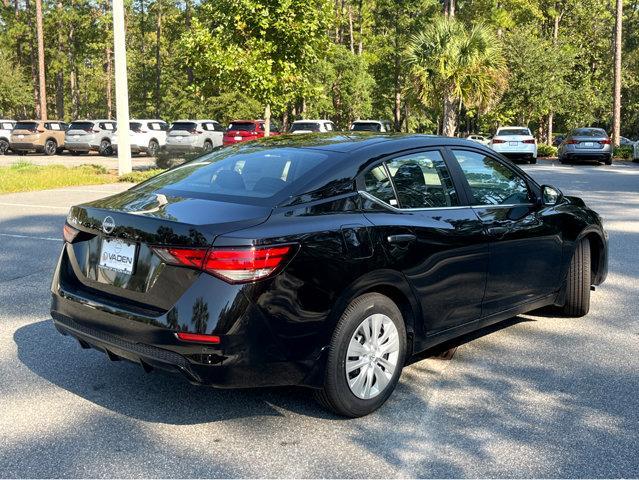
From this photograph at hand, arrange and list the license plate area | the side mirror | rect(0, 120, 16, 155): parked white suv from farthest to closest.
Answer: rect(0, 120, 16, 155): parked white suv < the side mirror < the license plate area

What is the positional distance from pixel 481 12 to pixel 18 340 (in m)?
47.2

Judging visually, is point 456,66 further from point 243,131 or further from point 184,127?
point 184,127

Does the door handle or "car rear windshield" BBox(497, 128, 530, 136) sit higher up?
"car rear windshield" BBox(497, 128, 530, 136)

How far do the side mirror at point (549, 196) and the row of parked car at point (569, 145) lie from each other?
66.0 feet

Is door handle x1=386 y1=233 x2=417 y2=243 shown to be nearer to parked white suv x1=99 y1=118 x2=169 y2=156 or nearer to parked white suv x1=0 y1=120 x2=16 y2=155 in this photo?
parked white suv x1=99 y1=118 x2=169 y2=156

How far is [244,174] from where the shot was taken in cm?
418

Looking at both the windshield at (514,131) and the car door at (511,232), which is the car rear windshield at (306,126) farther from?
the car door at (511,232)

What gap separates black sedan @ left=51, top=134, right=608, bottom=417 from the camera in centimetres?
337

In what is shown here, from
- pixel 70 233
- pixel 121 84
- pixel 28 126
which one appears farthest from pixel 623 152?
pixel 70 233

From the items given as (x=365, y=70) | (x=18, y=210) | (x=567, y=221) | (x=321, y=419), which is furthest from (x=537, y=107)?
(x=321, y=419)

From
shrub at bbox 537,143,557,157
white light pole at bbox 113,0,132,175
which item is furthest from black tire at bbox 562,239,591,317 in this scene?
shrub at bbox 537,143,557,157

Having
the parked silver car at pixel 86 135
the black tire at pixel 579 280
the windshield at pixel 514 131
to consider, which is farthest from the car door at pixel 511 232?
the parked silver car at pixel 86 135

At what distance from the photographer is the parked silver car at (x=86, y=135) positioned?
32.2 meters

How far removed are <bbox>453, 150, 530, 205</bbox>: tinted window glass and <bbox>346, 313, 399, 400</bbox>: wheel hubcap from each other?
125 centimetres
